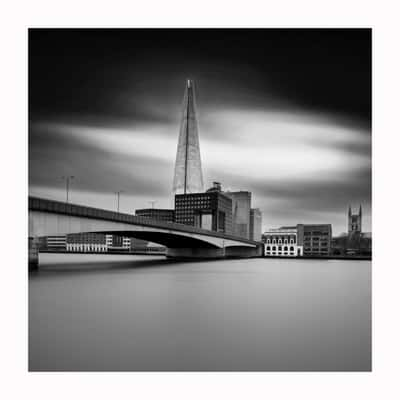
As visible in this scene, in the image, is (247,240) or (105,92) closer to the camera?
(105,92)

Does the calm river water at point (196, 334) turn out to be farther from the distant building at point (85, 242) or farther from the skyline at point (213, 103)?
the distant building at point (85, 242)

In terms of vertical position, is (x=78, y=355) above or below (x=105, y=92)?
below

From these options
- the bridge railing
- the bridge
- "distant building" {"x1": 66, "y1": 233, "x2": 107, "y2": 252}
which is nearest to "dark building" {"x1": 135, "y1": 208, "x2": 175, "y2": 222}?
the bridge railing

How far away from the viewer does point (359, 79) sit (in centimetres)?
519

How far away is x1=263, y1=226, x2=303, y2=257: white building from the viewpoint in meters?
51.1

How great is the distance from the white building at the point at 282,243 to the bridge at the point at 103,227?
61.4 ft

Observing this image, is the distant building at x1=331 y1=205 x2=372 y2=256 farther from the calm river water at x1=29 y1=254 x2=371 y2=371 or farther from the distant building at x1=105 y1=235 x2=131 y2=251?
the distant building at x1=105 y1=235 x2=131 y2=251

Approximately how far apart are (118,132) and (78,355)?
3548 mm

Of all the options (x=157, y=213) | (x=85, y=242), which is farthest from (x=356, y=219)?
(x=85, y=242)
